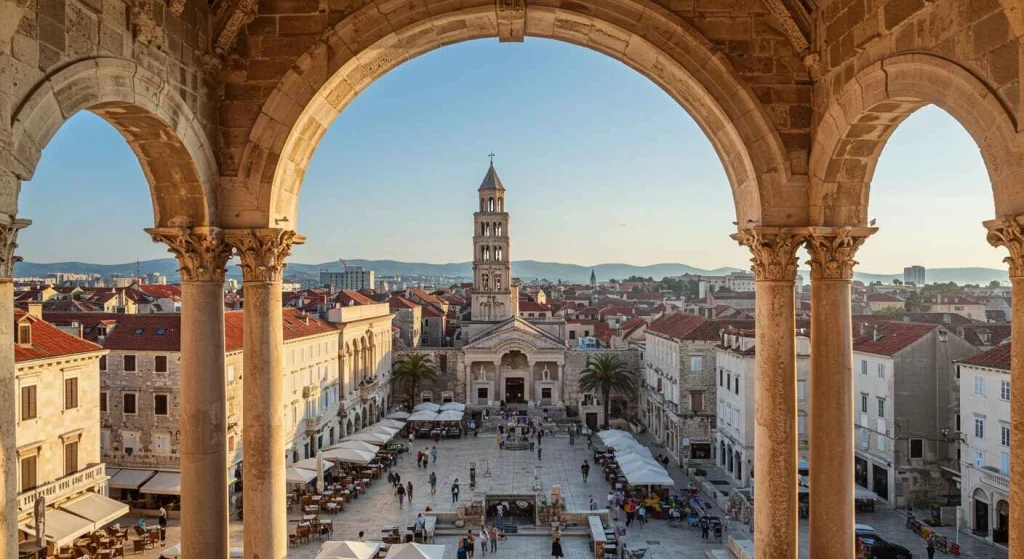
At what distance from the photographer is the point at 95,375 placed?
1066 inches

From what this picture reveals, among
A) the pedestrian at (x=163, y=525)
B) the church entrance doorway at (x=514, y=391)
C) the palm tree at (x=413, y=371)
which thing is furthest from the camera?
the church entrance doorway at (x=514, y=391)

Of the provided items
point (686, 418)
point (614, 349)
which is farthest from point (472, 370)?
point (686, 418)

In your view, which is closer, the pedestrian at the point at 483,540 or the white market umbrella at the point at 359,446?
the pedestrian at the point at 483,540

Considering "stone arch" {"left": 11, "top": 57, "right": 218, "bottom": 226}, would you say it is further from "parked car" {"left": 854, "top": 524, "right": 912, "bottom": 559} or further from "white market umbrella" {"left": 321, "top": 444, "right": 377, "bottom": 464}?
"white market umbrella" {"left": 321, "top": 444, "right": 377, "bottom": 464}

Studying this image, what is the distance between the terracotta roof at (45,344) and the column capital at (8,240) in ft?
69.3

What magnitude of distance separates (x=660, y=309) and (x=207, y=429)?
271 ft

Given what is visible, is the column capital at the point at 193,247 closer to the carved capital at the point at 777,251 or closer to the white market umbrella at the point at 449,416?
the carved capital at the point at 777,251

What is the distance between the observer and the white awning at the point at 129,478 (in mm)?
30500

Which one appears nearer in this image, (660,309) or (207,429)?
(207,429)

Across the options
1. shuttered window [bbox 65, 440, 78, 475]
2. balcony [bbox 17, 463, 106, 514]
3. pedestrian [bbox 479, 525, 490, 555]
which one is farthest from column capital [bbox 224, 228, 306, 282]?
shuttered window [bbox 65, 440, 78, 475]

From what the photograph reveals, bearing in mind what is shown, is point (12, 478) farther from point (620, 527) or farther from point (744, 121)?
point (620, 527)

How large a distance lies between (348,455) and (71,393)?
13.8 meters

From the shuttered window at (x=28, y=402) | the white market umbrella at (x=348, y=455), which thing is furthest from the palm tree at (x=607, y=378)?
the shuttered window at (x=28, y=402)

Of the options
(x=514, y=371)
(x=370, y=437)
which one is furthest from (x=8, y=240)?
(x=514, y=371)
